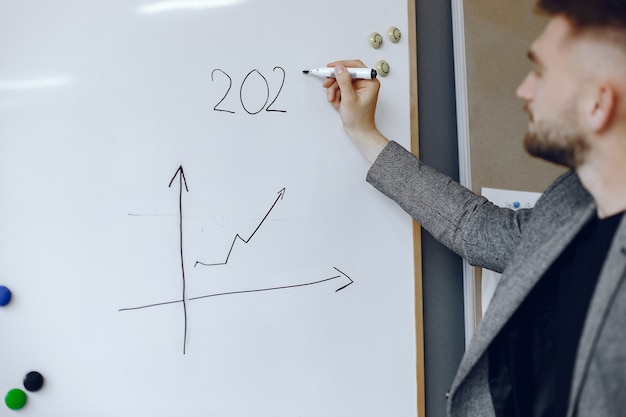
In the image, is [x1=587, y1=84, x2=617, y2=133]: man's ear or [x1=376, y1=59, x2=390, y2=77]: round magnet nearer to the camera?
[x1=587, y1=84, x2=617, y2=133]: man's ear

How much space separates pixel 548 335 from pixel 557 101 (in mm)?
370

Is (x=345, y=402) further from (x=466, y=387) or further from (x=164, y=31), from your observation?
(x=164, y=31)

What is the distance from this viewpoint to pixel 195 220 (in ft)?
2.41

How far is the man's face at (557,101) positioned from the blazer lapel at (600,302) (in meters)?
0.13

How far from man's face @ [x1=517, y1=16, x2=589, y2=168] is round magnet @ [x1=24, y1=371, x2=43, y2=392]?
0.75m

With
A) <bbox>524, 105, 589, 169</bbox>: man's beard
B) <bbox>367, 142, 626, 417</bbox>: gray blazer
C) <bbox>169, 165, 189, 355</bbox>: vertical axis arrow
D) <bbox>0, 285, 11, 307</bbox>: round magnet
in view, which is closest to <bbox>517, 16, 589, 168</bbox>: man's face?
<bbox>524, 105, 589, 169</bbox>: man's beard

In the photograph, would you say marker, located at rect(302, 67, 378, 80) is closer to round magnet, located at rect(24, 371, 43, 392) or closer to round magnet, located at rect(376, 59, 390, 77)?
round magnet, located at rect(376, 59, 390, 77)

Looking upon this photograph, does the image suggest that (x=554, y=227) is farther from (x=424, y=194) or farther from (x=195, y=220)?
(x=195, y=220)

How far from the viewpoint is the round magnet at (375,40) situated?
35.7 inches

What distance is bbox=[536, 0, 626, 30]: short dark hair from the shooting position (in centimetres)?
65

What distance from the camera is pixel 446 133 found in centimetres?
105

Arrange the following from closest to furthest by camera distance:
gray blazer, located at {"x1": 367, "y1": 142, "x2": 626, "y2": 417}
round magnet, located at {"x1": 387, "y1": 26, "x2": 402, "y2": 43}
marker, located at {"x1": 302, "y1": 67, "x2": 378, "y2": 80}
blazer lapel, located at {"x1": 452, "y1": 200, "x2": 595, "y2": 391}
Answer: gray blazer, located at {"x1": 367, "y1": 142, "x2": 626, "y2": 417}, blazer lapel, located at {"x1": 452, "y1": 200, "x2": 595, "y2": 391}, marker, located at {"x1": 302, "y1": 67, "x2": 378, "y2": 80}, round magnet, located at {"x1": 387, "y1": 26, "x2": 402, "y2": 43}

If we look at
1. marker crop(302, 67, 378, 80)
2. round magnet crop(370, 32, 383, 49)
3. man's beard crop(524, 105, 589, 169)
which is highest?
round magnet crop(370, 32, 383, 49)

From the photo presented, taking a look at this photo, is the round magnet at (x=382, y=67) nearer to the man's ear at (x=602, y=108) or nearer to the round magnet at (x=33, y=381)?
the man's ear at (x=602, y=108)
